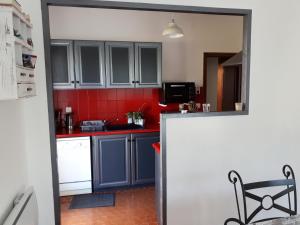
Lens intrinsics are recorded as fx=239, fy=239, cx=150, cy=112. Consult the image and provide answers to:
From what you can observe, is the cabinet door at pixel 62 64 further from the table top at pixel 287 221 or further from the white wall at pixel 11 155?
the table top at pixel 287 221

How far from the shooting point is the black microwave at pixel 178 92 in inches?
139

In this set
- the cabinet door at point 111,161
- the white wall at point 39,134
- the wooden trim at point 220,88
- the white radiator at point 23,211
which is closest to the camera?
the white radiator at point 23,211

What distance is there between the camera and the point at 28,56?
1.30 metres

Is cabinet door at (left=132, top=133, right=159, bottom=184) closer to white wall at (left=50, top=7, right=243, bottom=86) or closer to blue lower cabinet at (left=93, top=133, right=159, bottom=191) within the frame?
blue lower cabinet at (left=93, top=133, right=159, bottom=191)

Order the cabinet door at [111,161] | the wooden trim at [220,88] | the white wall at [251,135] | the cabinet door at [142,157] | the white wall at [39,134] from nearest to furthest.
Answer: the white wall at [39,134] < the white wall at [251,135] < the cabinet door at [111,161] < the cabinet door at [142,157] < the wooden trim at [220,88]

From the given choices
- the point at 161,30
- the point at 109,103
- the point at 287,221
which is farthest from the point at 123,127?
the point at 287,221

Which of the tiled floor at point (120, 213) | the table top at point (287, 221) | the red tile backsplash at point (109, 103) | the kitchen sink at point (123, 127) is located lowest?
the tiled floor at point (120, 213)

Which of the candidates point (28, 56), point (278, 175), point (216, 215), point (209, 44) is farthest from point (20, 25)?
point (209, 44)

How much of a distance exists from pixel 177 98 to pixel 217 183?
1647 mm

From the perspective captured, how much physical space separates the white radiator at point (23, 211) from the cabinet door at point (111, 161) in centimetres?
159

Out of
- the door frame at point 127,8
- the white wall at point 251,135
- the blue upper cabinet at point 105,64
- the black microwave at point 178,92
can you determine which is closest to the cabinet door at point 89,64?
the blue upper cabinet at point 105,64

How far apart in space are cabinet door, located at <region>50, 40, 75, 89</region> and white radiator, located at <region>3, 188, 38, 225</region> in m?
1.82

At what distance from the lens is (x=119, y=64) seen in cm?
329

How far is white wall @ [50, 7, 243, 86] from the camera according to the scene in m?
3.40
